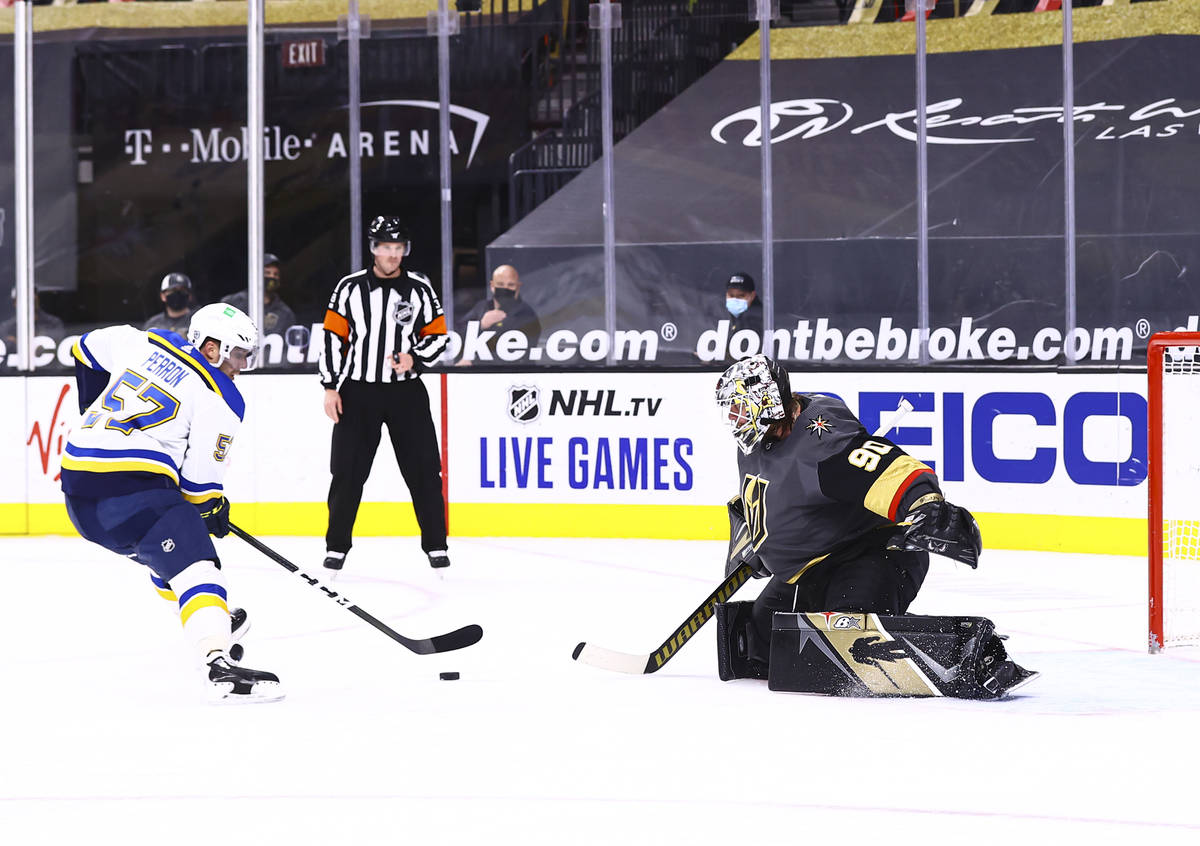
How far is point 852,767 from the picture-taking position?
2.87 metres

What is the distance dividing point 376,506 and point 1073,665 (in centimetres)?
380

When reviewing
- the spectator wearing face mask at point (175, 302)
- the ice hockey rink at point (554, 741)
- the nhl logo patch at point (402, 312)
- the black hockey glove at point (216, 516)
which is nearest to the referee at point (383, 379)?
the nhl logo patch at point (402, 312)

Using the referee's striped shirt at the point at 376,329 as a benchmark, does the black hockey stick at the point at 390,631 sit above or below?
below

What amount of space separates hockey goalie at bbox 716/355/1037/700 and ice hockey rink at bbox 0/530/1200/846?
77 millimetres

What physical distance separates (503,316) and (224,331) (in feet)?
13.1

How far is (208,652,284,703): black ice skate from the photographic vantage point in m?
3.45

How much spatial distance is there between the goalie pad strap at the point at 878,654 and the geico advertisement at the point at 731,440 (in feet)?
9.56

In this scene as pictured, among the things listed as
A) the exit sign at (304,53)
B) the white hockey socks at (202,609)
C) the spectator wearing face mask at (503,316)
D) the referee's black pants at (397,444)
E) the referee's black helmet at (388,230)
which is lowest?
the white hockey socks at (202,609)

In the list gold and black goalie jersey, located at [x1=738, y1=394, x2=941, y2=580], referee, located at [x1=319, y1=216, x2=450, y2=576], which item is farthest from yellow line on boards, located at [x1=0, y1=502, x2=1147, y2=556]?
gold and black goalie jersey, located at [x1=738, y1=394, x2=941, y2=580]

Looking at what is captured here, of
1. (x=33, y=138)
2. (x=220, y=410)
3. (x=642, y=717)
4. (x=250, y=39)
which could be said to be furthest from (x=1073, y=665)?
(x=33, y=138)

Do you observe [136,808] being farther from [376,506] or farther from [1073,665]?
[376,506]

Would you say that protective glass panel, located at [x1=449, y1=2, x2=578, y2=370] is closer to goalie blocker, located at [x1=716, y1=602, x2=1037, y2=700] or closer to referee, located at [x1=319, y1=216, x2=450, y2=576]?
referee, located at [x1=319, y1=216, x2=450, y2=576]

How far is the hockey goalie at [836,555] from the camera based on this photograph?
3379 millimetres

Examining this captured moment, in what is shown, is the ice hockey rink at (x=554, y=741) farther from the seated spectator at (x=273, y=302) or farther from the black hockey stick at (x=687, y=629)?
the seated spectator at (x=273, y=302)
